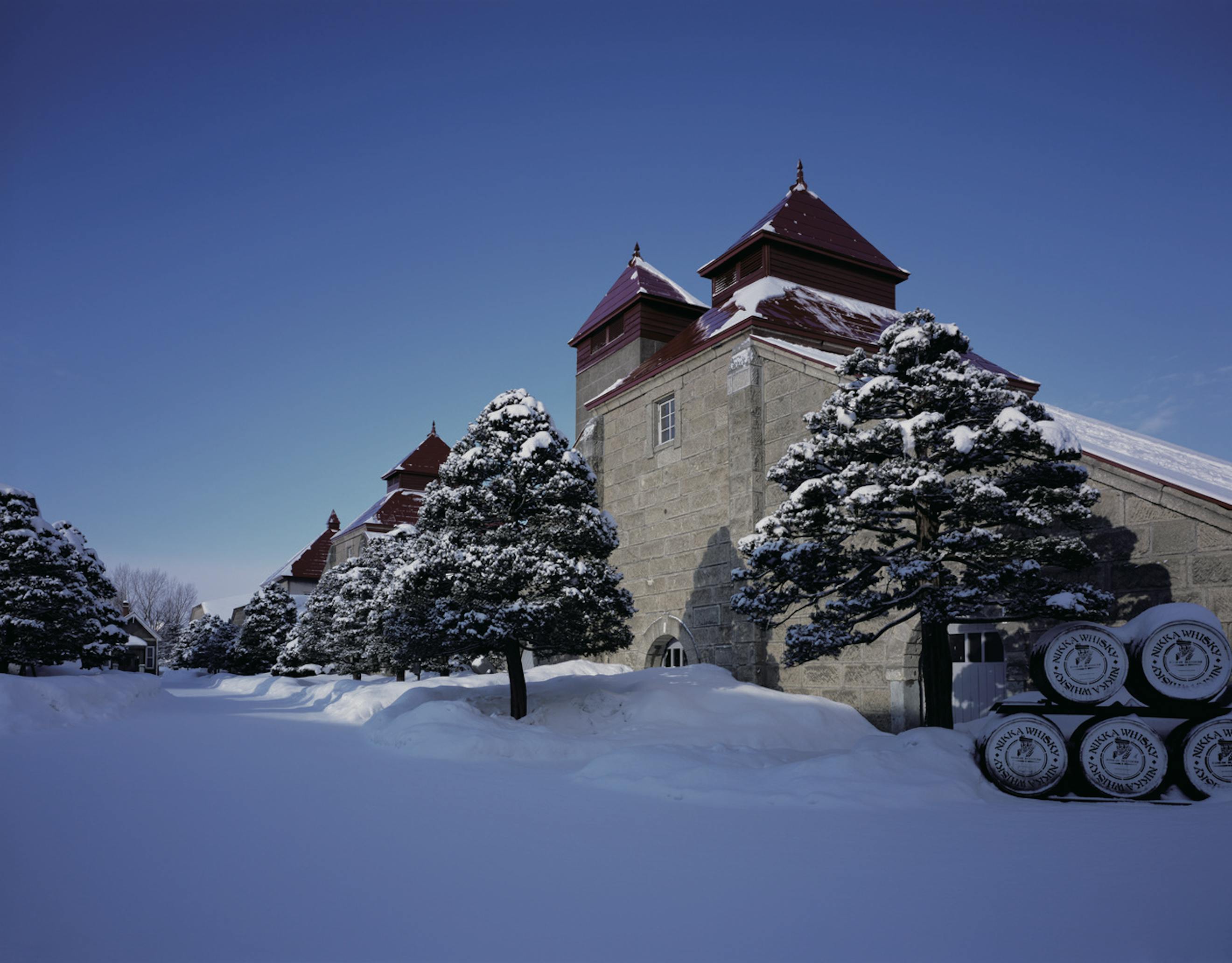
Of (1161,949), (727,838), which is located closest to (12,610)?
(727,838)

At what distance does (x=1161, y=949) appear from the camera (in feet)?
13.3

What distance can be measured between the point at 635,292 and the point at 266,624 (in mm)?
27703

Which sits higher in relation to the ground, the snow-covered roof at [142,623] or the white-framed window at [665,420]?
the white-framed window at [665,420]

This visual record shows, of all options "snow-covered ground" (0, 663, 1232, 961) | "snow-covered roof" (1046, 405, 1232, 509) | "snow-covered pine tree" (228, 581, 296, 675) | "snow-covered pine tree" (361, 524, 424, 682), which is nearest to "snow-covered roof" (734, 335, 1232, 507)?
"snow-covered roof" (1046, 405, 1232, 509)

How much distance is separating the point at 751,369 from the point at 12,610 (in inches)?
836

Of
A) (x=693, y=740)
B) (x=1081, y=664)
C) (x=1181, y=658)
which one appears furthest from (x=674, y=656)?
(x=1181, y=658)

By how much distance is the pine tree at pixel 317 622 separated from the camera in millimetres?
34656

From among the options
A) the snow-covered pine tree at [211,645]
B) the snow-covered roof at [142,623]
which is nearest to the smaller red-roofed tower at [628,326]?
the snow-covered pine tree at [211,645]

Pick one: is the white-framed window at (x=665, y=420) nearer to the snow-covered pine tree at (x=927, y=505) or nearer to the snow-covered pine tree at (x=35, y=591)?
the snow-covered pine tree at (x=927, y=505)

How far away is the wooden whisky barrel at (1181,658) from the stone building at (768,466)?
2.71m

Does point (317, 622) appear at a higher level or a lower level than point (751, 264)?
lower

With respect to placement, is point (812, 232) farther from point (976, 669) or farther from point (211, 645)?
point (211, 645)

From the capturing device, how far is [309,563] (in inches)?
2295

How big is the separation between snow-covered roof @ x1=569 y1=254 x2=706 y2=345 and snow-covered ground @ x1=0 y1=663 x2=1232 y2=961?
52.4ft
